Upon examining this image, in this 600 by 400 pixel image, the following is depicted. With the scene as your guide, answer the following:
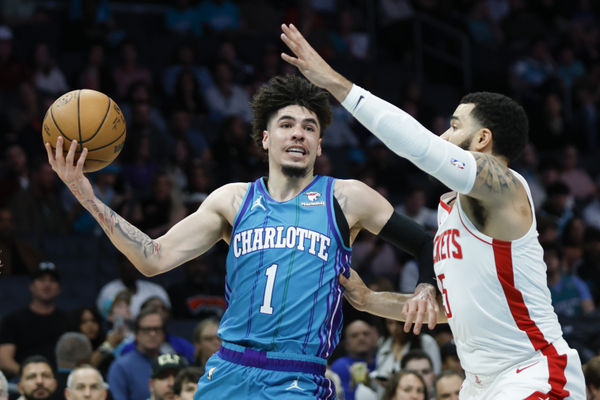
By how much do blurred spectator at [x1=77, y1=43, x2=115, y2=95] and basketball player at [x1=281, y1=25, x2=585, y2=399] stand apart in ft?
32.3

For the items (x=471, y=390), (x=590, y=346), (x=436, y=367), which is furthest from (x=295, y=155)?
(x=590, y=346)

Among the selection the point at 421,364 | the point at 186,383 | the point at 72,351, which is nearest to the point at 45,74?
the point at 72,351

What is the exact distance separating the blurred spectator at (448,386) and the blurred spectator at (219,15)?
9853 millimetres

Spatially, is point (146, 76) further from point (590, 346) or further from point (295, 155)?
point (295, 155)

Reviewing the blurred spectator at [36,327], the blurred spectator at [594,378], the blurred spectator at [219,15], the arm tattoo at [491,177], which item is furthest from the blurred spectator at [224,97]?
the arm tattoo at [491,177]

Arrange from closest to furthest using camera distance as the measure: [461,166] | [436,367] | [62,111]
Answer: [461,166], [62,111], [436,367]

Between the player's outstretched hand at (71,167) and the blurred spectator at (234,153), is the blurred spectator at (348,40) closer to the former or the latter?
the blurred spectator at (234,153)

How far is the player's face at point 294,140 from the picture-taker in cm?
522

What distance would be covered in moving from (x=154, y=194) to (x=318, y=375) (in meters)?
7.53

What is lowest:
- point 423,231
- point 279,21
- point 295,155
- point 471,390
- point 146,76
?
point 471,390

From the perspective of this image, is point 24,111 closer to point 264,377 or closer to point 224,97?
point 224,97

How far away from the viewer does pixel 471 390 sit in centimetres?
494

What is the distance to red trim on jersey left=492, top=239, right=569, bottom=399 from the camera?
15.4 feet

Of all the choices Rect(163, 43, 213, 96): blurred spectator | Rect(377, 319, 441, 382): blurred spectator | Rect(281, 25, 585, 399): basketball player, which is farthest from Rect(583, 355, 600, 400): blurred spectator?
Rect(163, 43, 213, 96): blurred spectator
